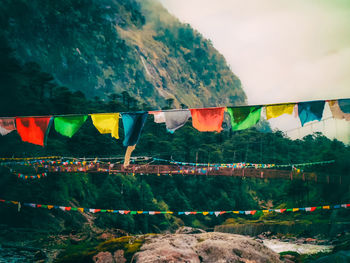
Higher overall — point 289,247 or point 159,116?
point 159,116

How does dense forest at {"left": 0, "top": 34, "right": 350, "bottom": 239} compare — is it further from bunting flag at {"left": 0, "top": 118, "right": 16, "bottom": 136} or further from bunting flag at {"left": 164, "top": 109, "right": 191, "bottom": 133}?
bunting flag at {"left": 164, "top": 109, "right": 191, "bottom": 133}

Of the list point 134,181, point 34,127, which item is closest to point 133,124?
point 34,127

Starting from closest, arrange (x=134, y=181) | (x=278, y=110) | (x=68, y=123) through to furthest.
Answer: (x=278, y=110), (x=68, y=123), (x=134, y=181)

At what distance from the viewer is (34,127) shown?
30.7 ft

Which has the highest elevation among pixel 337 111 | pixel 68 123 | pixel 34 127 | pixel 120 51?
pixel 120 51

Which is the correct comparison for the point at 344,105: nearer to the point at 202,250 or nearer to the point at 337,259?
the point at 337,259

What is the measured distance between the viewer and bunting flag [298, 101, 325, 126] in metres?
8.04

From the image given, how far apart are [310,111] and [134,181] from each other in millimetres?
21289

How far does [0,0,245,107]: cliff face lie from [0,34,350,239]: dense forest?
2273 cm

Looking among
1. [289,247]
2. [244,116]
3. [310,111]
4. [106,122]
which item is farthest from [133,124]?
[289,247]

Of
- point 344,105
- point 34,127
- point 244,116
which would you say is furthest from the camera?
point 34,127

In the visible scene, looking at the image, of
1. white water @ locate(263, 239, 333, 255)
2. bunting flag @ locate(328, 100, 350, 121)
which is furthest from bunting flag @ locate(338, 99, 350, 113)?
white water @ locate(263, 239, 333, 255)

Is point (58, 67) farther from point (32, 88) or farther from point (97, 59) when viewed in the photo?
point (32, 88)

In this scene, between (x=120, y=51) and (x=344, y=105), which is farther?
(x=120, y=51)
